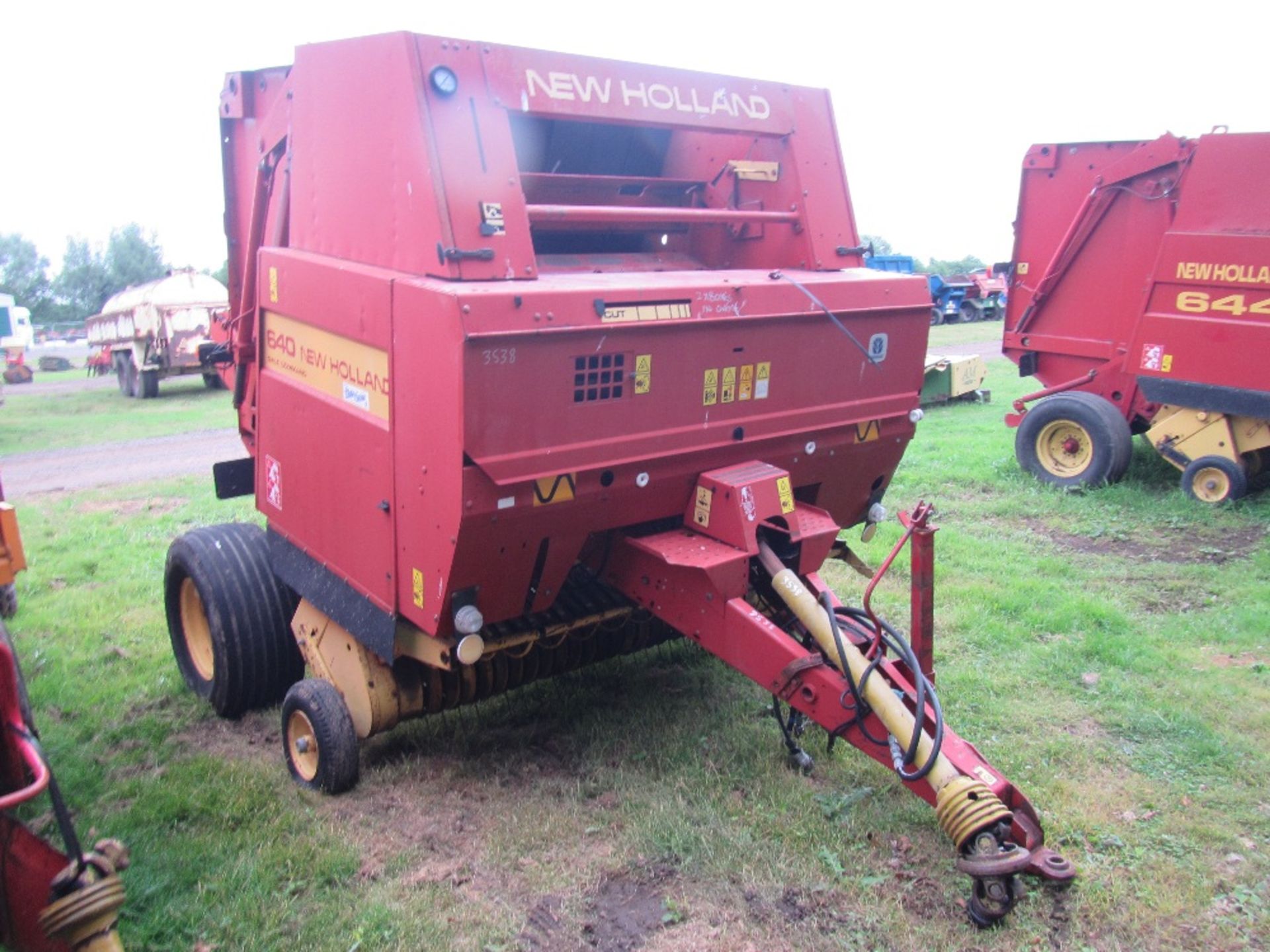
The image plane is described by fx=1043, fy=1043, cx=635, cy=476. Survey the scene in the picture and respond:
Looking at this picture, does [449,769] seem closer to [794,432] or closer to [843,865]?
[843,865]

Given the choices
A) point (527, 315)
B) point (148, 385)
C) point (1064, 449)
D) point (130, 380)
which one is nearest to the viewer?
point (527, 315)

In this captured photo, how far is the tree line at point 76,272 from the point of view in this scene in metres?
39.3

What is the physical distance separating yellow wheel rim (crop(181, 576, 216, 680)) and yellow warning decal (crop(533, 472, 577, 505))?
7.52 feet

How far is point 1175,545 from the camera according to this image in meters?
6.56

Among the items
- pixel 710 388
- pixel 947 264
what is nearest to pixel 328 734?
pixel 710 388

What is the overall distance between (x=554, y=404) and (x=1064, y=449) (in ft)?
20.2

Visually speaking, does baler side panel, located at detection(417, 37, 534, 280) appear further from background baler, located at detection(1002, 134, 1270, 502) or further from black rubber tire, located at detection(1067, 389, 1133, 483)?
black rubber tire, located at detection(1067, 389, 1133, 483)

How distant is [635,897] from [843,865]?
0.65m

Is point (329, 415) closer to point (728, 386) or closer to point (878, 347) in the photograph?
point (728, 386)

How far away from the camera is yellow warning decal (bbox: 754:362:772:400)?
354 centimetres

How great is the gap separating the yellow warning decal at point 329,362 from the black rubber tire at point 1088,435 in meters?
6.00

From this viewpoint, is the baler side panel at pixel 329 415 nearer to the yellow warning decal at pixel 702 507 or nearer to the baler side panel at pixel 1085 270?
the yellow warning decal at pixel 702 507

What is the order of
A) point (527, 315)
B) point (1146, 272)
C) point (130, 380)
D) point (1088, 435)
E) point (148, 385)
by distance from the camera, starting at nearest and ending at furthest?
point (527, 315) → point (1146, 272) → point (1088, 435) → point (148, 385) → point (130, 380)

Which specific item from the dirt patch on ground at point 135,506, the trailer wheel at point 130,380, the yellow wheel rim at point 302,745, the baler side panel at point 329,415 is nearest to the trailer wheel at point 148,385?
the trailer wheel at point 130,380
